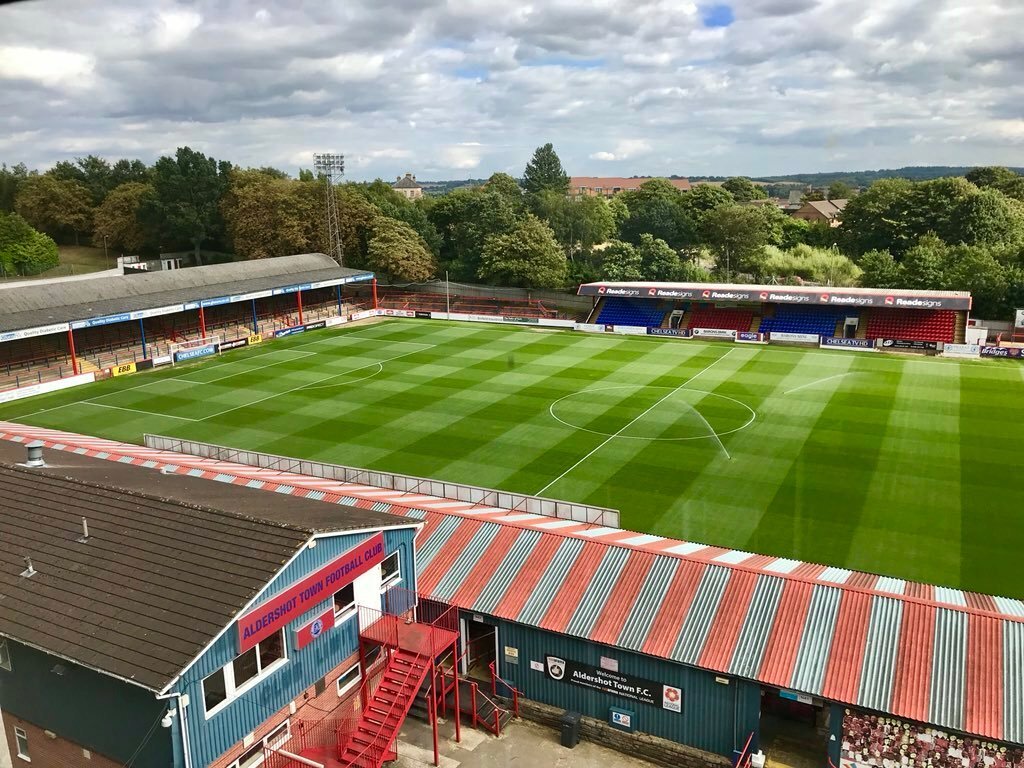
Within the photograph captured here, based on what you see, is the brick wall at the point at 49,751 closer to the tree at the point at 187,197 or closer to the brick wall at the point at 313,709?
the brick wall at the point at 313,709

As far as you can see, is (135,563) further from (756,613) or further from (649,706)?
(756,613)

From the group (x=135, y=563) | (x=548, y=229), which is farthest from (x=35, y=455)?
(x=548, y=229)

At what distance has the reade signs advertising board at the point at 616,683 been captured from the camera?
15516 mm

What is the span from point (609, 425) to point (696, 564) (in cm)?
2008

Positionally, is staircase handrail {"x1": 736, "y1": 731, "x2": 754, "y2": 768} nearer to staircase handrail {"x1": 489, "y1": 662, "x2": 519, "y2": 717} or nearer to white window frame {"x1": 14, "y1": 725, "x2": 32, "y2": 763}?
staircase handrail {"x1": 489, "y1": 662, "x2": 519, "y2": 717}

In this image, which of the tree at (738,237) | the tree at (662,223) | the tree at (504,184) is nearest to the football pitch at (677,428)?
the tree at (738,237)

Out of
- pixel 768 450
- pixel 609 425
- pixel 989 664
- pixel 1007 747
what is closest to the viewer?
pixel 1007 747

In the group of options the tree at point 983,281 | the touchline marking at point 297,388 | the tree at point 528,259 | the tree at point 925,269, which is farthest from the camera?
the tree at point 528,259

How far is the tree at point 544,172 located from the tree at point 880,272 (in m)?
68.5

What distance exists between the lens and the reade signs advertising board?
50.9ft

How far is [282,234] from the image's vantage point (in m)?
82.4

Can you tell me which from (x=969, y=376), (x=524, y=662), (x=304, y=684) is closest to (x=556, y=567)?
(x=524, y=662)

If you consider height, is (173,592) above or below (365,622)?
above

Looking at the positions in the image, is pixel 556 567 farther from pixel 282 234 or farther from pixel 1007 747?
pixel 282 234
